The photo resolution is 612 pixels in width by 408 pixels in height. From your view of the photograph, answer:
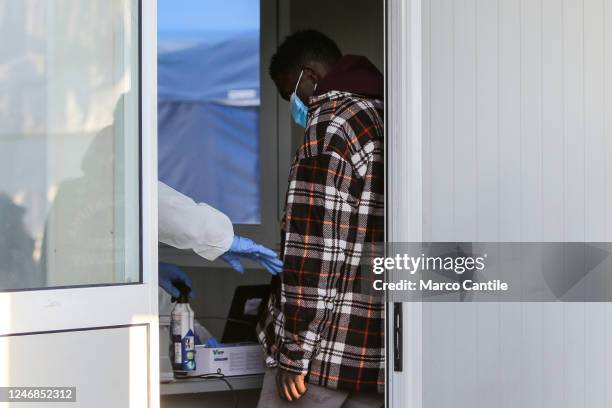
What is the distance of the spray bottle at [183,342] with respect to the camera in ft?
10.2

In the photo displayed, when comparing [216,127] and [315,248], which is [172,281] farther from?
[216,127]

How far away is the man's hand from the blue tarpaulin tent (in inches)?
73.8

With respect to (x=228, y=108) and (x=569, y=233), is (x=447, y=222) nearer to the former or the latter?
(x=569, y=233)

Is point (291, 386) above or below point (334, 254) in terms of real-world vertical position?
below

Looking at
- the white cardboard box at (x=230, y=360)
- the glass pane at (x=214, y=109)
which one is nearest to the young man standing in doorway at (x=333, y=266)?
the white cardboard box at (x=230, y=360)

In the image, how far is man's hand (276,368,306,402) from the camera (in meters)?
2.88

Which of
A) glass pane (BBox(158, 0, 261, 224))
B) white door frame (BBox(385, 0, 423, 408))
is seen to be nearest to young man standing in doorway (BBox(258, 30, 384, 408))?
white door frame (BBox(385, 0, 423, 408))

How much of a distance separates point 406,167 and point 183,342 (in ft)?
2.96

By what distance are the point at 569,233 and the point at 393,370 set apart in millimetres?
748

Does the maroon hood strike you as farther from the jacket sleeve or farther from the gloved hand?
the gloved hand

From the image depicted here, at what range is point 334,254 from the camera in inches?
112

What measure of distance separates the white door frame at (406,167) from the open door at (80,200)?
0.70 m

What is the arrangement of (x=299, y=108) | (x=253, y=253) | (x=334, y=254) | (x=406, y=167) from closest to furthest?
(x=406, y=167) < (x=334, y=254) < (x=253, y=253) < (x=299, y=108)

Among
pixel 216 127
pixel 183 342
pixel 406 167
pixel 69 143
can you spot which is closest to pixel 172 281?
pixel 183 342
